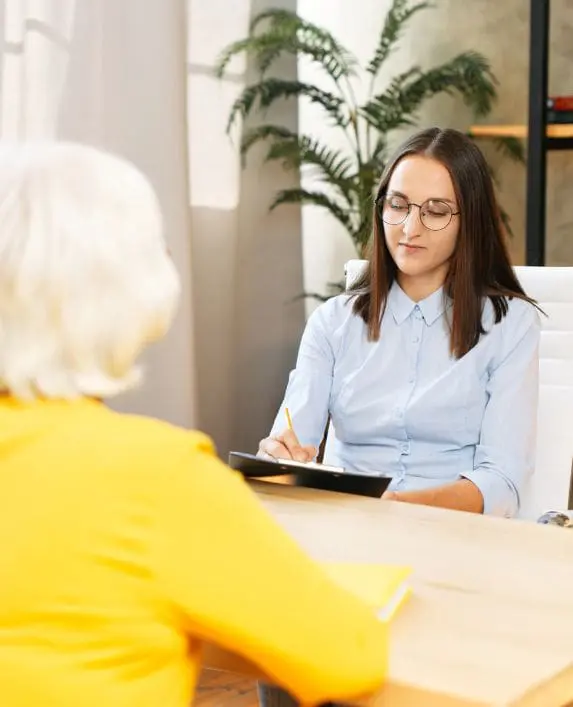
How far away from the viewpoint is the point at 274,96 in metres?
3.98

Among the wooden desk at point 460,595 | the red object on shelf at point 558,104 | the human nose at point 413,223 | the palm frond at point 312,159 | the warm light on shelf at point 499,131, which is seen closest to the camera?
the wooden desk at point 460,595

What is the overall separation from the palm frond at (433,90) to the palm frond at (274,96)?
4.4 inches

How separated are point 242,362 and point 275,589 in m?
3.21

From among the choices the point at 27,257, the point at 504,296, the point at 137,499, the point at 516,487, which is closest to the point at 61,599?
the point at 137,499

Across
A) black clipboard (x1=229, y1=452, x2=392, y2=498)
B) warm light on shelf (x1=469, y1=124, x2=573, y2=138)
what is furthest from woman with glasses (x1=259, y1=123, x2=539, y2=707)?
warm light on shelf (x1=469, y1=124, x2=573, y2=138)

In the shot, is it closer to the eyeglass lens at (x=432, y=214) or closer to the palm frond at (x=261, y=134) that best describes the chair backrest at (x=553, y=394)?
the eyeglass lens at (x=432, y=214)

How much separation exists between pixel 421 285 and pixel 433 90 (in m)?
2.09

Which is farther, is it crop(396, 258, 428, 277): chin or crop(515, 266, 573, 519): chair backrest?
crop(515, 266, 573, 519): chair backrest

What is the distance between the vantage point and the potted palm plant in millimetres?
3957

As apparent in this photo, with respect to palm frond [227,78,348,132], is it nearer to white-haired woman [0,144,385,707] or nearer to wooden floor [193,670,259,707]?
wooden floor [193,670,259,707]

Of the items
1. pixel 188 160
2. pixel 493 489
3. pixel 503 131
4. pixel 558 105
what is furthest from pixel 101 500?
pixel 503 131

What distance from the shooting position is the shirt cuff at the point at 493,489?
2016 millimetres

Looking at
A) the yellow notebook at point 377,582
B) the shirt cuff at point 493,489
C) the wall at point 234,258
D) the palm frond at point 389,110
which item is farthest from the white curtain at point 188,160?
the yellow notebook at point 377,582

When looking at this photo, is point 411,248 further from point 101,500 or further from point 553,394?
point 101,500
